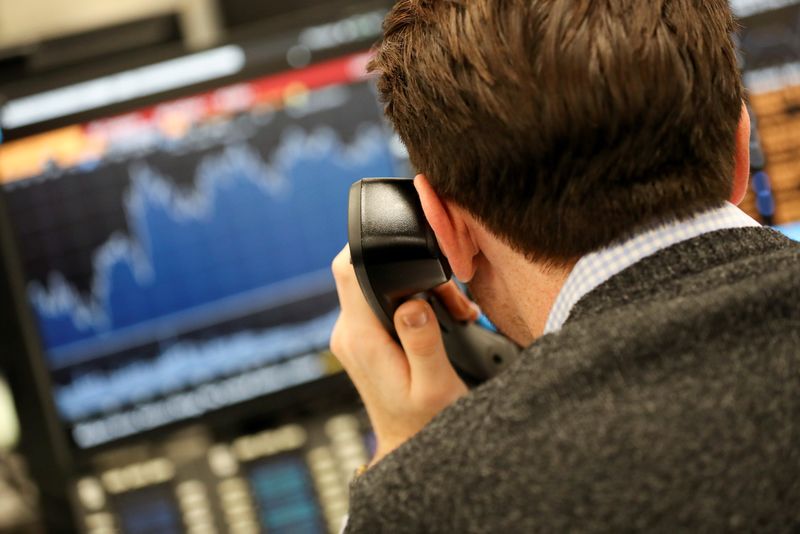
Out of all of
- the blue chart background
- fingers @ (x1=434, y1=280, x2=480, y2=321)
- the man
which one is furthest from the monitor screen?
the man

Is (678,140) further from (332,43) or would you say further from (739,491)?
(332,43)

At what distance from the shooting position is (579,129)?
47 centimetres

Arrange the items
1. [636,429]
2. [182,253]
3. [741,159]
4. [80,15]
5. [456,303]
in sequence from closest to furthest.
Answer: [636,429]
[741,159]
[456,303]
[182,253]
[80,15]

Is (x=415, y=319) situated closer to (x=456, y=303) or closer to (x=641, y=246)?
(x=456, y=303)

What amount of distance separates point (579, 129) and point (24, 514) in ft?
3.03

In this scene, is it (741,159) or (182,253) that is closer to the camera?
(741,159)

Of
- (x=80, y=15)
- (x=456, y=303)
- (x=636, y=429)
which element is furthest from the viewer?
(x=80, y=15)

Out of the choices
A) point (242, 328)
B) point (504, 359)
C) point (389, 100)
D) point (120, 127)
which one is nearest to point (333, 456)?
point (242, 328)

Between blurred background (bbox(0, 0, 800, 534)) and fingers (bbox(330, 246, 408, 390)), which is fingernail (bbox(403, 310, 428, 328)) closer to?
fingers (bbox(330, 246, 408, 390))

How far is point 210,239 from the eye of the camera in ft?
3.56

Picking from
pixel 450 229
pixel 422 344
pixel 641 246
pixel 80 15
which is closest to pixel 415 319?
pixel 422 344

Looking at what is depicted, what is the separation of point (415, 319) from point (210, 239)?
1.55ft

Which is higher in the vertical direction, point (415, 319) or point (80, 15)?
point (80, 15)

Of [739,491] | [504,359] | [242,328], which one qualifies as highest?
[242,328]
